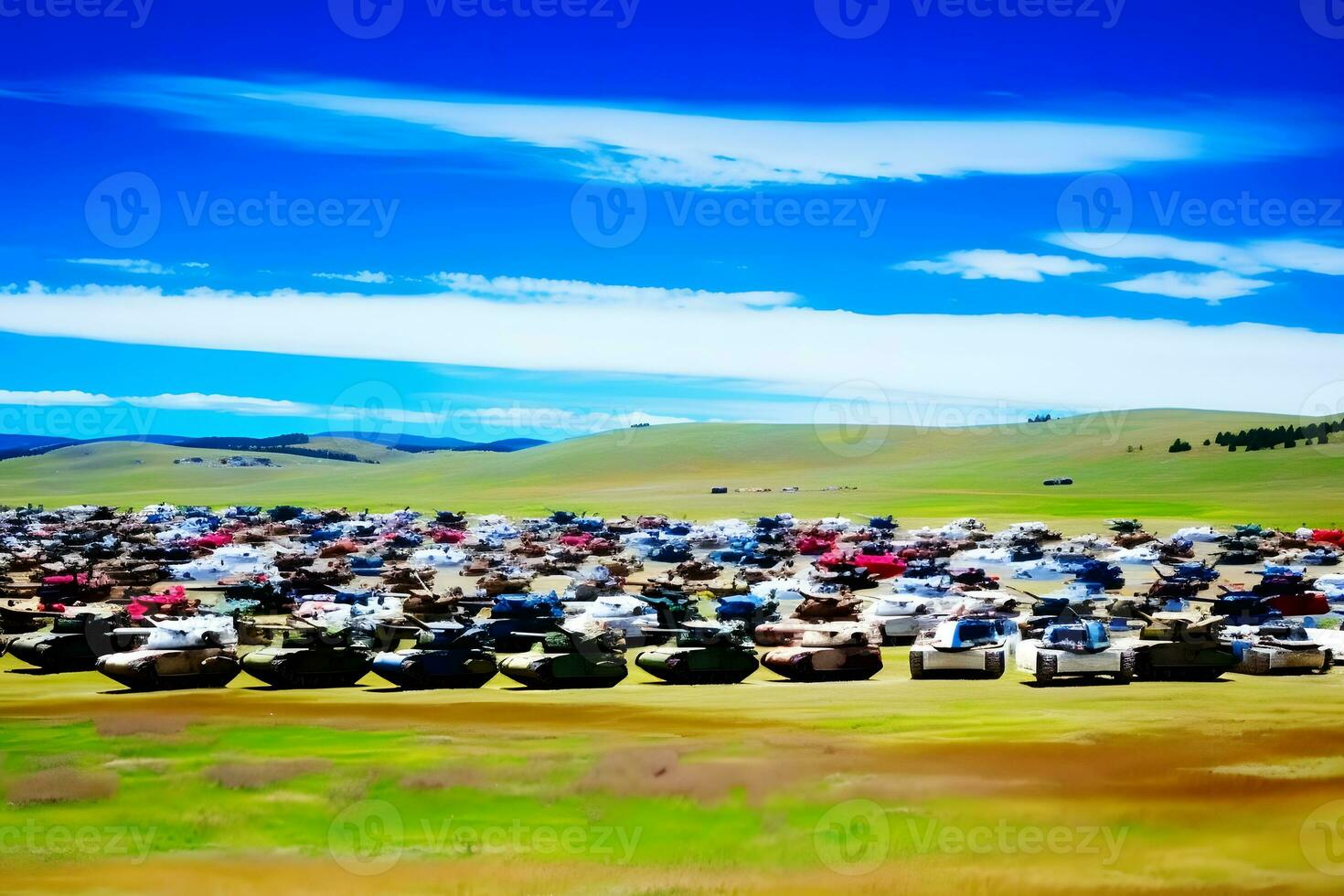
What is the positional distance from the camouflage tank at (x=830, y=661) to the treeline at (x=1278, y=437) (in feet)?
490

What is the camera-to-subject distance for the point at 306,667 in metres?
26.7

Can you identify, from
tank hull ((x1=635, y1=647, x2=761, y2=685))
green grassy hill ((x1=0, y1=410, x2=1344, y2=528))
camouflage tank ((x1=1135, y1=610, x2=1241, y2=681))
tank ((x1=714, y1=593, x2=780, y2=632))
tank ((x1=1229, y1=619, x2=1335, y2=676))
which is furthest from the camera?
green grassy hill ((x1=0, y1=410, x2=1344, y2=528))

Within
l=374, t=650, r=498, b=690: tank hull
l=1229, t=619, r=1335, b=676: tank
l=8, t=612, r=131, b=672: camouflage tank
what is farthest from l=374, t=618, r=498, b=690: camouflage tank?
l=1229, t=619, r=1335, b=676: tank

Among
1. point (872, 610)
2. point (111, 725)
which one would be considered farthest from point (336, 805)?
point (872, 610)

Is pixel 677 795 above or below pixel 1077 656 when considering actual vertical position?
below

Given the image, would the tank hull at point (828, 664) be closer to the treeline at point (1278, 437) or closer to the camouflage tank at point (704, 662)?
the camouflage tank at point (704, 662)

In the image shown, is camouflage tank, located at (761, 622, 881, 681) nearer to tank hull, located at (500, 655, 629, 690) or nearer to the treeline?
tank hull, located at (500, 655, 629, 690)

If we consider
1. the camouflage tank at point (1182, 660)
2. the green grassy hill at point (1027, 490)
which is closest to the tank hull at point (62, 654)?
the camouflage tank at point (1182, 660)

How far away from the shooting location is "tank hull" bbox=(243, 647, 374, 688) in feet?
87.1

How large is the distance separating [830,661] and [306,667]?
34.3ft

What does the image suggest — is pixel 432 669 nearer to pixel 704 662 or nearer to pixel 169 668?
pixel 169 668

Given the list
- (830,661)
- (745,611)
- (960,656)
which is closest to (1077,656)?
(960,656)

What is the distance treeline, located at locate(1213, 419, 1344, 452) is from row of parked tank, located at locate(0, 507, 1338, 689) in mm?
Result: 118204

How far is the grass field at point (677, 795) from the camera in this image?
47.1 feet
